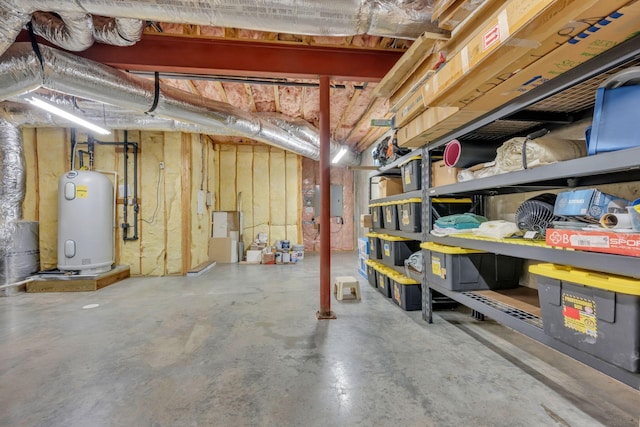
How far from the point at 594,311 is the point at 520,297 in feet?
3.38

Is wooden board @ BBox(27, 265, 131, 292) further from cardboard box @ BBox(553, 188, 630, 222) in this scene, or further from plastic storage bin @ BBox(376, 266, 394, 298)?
cardboard box @ BBox(553, 188, 630, 222)

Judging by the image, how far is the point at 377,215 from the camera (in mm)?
3875

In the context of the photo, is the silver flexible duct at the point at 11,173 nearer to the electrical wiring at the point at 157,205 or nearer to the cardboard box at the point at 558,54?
the electrical wiring at the point at 157,205

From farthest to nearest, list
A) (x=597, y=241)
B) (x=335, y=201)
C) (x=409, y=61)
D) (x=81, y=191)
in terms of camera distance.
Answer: (x=335, y=201)
(x=81, y=191)
(x=409, y=61)
(x=597, y=241)

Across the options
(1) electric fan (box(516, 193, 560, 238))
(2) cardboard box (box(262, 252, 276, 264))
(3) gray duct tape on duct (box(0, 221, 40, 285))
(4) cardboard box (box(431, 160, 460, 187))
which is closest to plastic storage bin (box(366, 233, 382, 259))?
(4) cardboard box (box(431, 160, 460, 187))

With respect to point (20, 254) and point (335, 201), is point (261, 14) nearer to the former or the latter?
point (20, 254)

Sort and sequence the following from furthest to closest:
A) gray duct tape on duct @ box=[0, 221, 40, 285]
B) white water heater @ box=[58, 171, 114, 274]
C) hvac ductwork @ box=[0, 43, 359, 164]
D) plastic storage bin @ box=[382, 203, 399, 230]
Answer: white water heater @ box=[58, 171, 114, 274], gray duct tape on duct @ box=[0, 221, 40, 285], plastic storage bin @ box=[382, 203, 399, 230], hvac ductwork @ box=[0, 43, 359, 164]

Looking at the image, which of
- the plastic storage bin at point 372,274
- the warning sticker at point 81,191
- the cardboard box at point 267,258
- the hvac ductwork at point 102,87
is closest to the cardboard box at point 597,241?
the plastic storage bin at point 372,274

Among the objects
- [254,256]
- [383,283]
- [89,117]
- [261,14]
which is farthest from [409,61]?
[254,256]

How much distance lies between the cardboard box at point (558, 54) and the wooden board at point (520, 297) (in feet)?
4.49

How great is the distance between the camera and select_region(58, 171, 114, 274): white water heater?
13.7ft

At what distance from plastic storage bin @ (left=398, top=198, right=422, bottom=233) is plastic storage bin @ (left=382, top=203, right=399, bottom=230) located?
0.72 ft

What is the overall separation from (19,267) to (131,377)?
397 centimetres

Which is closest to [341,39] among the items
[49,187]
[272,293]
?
[272,293]
